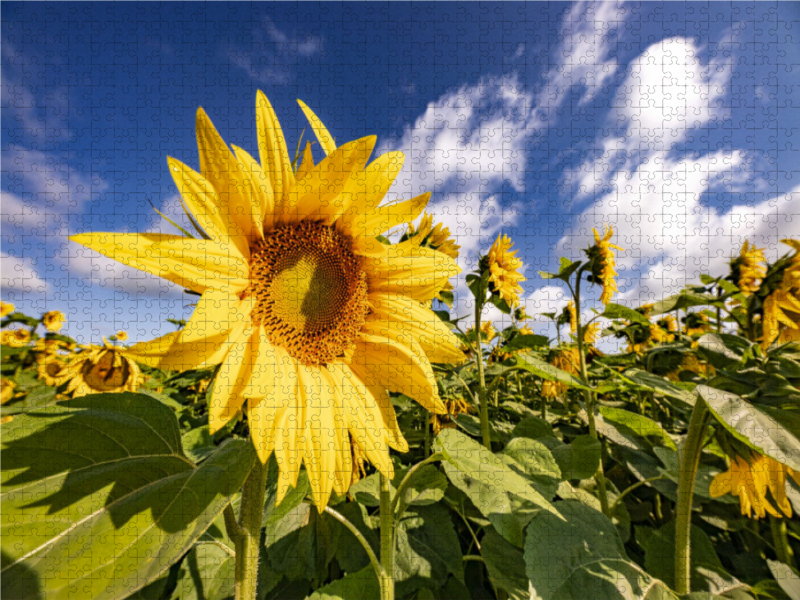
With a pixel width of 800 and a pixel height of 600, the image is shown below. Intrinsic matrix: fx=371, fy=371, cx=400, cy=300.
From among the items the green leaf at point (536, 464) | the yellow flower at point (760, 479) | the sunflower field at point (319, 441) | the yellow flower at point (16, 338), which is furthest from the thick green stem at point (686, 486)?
the yellow flower at point (16, 338)

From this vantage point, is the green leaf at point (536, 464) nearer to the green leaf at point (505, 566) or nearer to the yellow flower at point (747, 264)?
the green leaf at point (505, 566)

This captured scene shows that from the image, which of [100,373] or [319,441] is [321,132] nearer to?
[319,441]

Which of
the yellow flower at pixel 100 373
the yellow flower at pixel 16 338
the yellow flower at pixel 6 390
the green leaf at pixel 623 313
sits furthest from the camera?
the yellow flower at pixel 16 338

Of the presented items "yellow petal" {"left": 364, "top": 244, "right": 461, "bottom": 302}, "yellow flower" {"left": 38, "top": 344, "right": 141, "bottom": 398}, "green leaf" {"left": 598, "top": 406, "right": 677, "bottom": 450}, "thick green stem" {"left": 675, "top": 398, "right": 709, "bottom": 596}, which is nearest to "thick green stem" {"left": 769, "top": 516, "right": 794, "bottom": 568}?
"thick green stem" {"left": 675, "top": 398, "right": 709, "bottom": 596}

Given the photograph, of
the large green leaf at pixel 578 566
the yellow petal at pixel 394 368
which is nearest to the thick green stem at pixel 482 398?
the large green leaf at pixel 578 566

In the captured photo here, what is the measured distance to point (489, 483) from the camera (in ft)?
2.55

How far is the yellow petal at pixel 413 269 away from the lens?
0.90 m

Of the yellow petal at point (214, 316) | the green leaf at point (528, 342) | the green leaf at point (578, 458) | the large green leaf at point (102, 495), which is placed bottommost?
the green leaf at point (578, 458)

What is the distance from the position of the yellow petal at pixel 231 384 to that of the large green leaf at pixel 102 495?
3.7 inches

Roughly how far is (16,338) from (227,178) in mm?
3825

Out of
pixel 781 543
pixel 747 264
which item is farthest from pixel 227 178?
pixel 747 264

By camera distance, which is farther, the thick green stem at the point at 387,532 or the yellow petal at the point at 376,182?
the thick green stem at the point at 387,532

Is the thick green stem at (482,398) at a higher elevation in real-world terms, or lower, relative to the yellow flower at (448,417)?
higher

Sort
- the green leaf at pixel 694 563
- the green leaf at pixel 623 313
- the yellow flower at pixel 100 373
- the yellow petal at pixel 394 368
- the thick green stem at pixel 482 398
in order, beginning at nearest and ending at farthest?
the yellow petal at pixel 394 368 → the green leaf at pixel 694 563 → the thick green stem at pixel 482 398 → the green leaf at pixel 623 313 → the yellow flower at pixel 100 373
